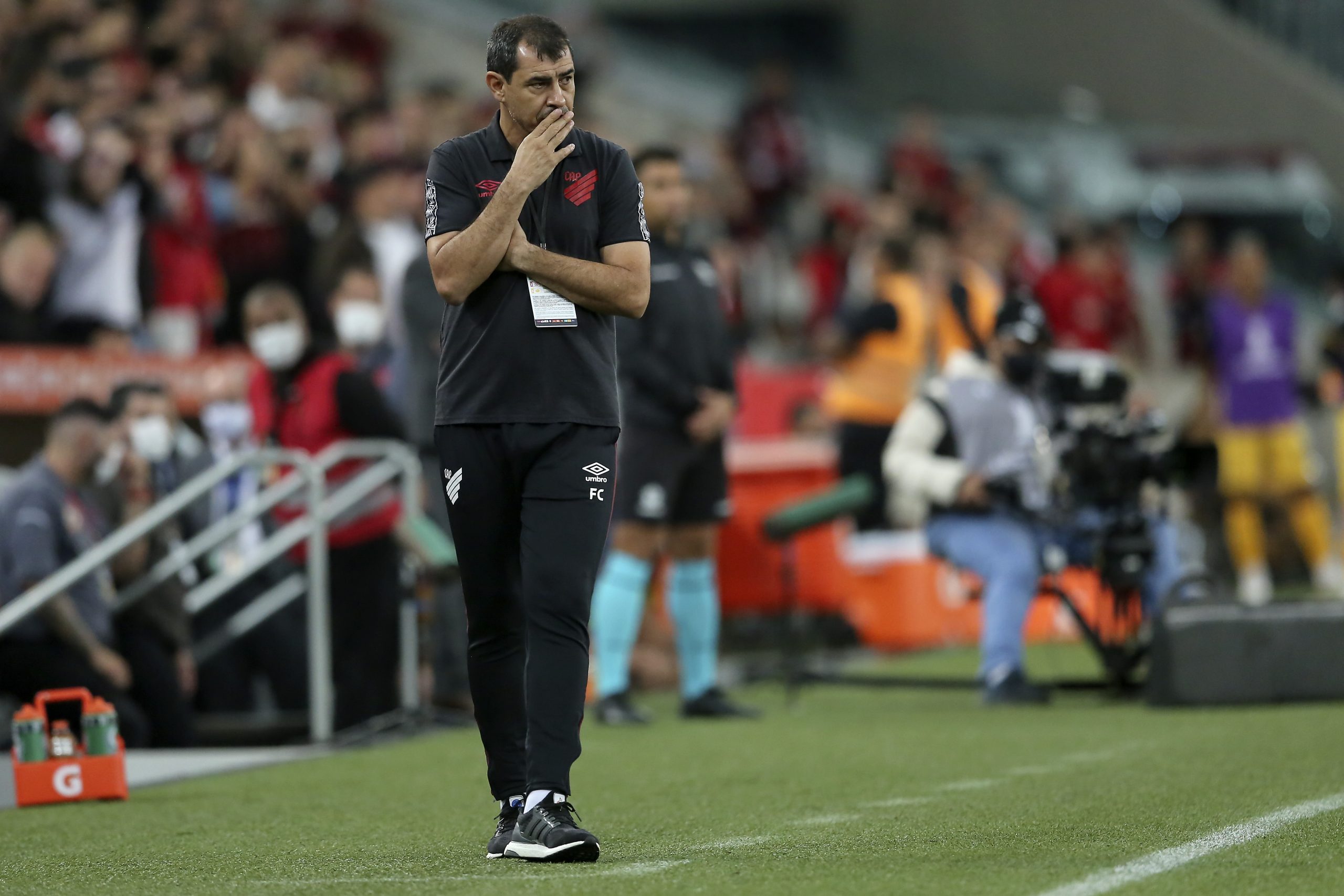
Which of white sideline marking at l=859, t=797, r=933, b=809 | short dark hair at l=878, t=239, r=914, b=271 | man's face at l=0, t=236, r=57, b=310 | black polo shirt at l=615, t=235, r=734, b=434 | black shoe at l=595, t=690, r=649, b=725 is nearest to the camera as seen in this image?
white sideline marking at l=859, t=797, r=933, b=809

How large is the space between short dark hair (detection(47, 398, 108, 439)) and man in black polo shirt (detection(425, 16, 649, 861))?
159 inches

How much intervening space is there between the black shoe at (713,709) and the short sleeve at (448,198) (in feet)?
14.4

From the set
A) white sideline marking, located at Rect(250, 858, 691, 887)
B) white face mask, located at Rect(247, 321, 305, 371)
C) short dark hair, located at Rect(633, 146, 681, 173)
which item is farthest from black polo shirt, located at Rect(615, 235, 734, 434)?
white sideline marking, located at Rect(250, 858, 691, 887)

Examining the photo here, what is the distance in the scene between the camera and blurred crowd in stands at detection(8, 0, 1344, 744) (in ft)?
32.1

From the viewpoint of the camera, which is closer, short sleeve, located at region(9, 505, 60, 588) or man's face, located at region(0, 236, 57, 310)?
short sleeve, located at region(9, 505, 60, 588)

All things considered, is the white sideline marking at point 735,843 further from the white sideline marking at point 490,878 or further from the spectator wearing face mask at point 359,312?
the spectator wearing face mask at point 359,312

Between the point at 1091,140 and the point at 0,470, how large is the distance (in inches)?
591

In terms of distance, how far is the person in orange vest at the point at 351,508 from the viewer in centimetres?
922

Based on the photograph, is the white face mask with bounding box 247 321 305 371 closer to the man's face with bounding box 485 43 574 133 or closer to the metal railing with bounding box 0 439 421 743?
the metal railing with bounding box 0 439 421 743

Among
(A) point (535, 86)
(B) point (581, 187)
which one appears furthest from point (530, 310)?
(A) point (535, 86)

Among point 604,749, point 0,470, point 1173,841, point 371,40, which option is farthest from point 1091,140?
point 1173,841

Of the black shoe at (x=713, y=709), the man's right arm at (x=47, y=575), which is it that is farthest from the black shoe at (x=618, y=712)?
the man's right arm at (x=47, y=575)

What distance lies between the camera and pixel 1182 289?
1836 centimetres

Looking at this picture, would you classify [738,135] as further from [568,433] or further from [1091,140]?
[568,433]
